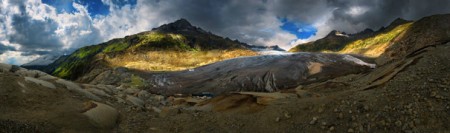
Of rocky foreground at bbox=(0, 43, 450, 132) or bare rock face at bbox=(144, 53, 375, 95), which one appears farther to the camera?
bare rock face at bbox=(144, 53, 375, 95)

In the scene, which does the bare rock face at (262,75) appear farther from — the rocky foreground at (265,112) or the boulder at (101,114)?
the boulder at (101,114)

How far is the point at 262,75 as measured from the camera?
52.5 meters

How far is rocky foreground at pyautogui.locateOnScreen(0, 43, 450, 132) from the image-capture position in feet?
40.9

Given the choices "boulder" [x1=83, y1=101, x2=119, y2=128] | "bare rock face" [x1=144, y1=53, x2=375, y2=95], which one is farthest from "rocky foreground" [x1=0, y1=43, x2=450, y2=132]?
"bare rock face" [x1=144, y1=53, x2=375, y2=95]

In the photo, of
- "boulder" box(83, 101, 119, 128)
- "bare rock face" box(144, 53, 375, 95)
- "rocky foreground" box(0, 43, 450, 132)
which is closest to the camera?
"rocky foreground" box(0, 43, 450, 132)

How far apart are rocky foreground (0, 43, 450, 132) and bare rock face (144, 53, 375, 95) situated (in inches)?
1128

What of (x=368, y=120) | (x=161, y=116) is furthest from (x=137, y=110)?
(x=368, y=120)

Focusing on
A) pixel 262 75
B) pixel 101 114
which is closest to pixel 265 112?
pixel 101 114

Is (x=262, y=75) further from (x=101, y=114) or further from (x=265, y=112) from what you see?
(x=101, y=114)

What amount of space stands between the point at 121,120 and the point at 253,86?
114ft

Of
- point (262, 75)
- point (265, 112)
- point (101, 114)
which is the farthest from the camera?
point (262, 75)

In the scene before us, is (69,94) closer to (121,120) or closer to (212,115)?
(121,120)

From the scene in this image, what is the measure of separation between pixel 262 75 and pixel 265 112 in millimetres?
36841

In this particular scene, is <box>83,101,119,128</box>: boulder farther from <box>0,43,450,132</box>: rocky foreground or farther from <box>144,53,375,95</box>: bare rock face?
<box>144,53,375,95</box>: bare rock face
